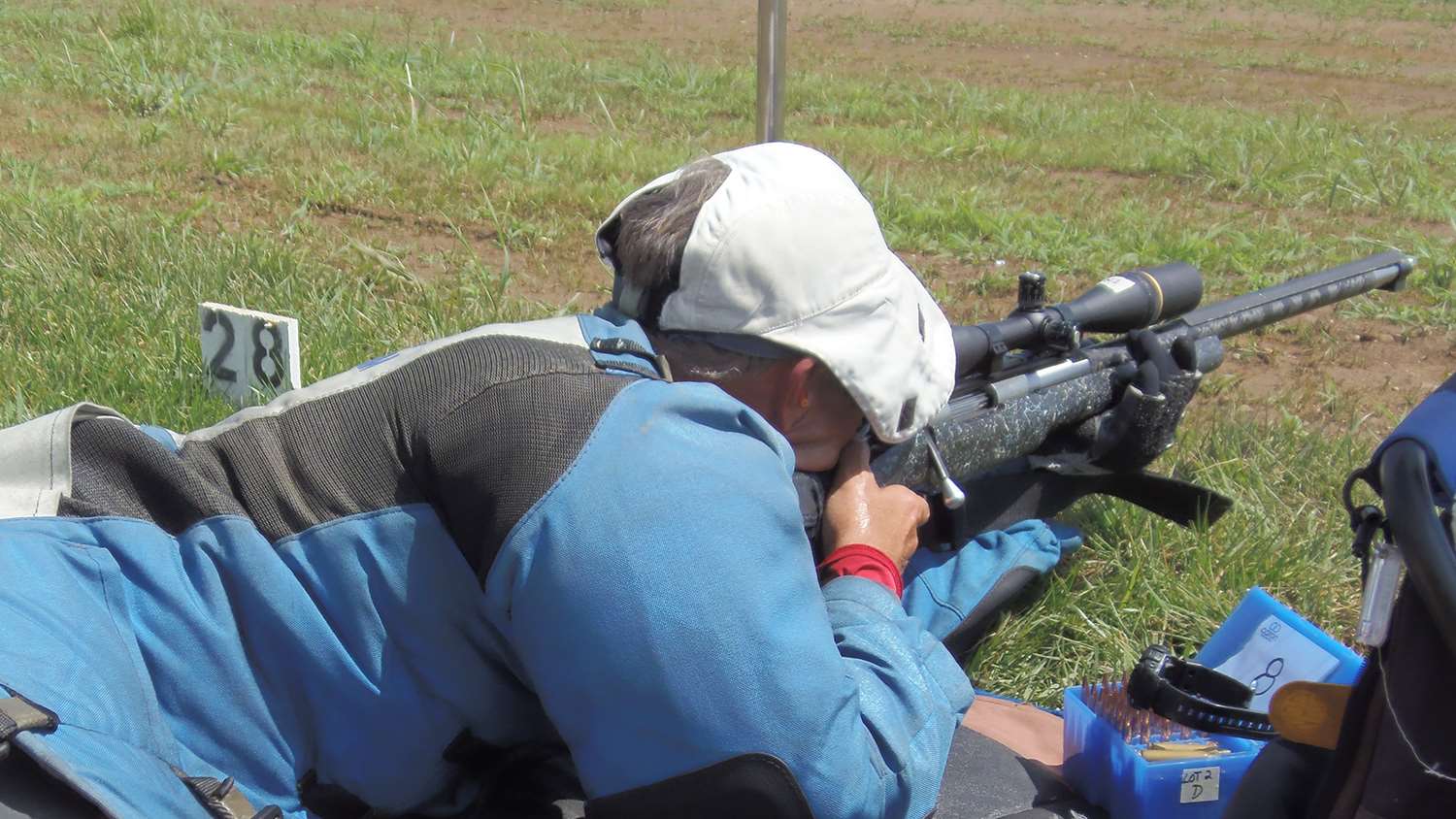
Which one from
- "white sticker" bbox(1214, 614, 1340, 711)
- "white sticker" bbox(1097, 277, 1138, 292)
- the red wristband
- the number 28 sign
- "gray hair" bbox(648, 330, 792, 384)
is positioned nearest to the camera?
"gray hair" bbox(648, 330, 792, 384)

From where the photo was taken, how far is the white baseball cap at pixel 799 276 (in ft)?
6.21

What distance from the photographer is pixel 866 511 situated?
2.19 meters

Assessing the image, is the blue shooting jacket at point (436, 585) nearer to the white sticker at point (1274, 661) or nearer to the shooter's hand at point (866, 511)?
the shooter's hand at point (866, 511)

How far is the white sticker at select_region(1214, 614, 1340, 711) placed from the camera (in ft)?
8.38

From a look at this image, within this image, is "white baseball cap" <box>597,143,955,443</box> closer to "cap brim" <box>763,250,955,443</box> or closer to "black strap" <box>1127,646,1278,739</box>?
"cap brim" <box>763,250,955,443</box>

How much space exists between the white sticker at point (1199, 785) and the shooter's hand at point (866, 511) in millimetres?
622

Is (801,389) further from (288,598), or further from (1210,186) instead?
(1210,186)

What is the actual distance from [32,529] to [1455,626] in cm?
155

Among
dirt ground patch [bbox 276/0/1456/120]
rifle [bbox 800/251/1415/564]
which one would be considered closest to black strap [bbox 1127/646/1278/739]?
rifle [bbox 800/251/1415/564]

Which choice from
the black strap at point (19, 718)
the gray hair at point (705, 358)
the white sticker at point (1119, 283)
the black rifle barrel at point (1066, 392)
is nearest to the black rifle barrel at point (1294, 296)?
the black rifle barrel at point (1066, 392)

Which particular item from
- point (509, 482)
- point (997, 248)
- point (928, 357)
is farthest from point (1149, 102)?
point (509, 482)

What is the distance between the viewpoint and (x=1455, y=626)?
4.76 ft

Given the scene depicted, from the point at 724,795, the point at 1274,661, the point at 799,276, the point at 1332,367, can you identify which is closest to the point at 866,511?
the point at 799,276

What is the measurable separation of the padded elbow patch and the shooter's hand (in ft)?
1.69
